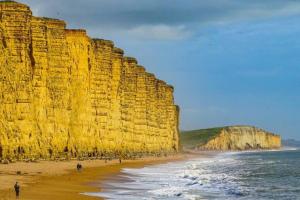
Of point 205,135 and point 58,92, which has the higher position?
point 205,135

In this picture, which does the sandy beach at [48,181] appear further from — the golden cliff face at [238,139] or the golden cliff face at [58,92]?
the golden cliff face at [238,139]

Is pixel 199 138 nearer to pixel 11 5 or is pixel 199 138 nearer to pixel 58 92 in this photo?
pixel 58 92

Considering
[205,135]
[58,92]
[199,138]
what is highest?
[205,135]

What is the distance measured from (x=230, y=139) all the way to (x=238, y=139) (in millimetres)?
4426

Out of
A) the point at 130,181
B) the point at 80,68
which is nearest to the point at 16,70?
the point at 80,68

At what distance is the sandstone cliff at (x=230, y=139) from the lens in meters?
175

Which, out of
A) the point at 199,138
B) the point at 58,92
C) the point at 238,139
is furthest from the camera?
the point at 238,139

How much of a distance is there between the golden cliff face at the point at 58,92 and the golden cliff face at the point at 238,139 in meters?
112

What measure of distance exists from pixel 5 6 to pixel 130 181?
18309mm

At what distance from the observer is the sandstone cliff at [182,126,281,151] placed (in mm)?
174812

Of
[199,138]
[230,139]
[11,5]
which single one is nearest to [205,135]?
[199,138]

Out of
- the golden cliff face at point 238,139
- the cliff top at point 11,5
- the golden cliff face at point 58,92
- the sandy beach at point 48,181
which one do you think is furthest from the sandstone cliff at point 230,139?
the sandy beach at point 48,181

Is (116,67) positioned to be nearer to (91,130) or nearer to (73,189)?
(91,130)

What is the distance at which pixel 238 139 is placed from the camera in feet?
607
